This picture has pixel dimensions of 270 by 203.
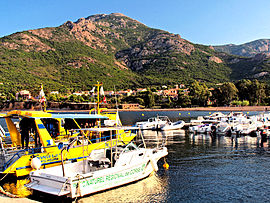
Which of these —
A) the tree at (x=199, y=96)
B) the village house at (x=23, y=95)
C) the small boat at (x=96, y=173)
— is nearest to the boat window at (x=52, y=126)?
the small boat at (x=96, y=173)

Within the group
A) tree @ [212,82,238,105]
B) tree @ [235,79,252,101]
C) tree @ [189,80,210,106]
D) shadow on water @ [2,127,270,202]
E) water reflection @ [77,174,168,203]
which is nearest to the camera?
water reflection @ [77,174,168,203]

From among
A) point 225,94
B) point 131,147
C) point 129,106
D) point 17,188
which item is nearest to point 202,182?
point 131,147

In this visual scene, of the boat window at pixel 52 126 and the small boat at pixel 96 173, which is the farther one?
the boat window at pixel 52 126

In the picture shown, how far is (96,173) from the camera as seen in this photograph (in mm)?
14117

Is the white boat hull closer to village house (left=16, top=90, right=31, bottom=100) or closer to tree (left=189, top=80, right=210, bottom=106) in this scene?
tree (left=189, top=80, right=210, bottom=106)

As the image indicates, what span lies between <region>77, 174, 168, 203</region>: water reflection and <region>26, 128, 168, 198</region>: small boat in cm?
36

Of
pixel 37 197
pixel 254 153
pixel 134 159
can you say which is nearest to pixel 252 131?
pixel 254 153

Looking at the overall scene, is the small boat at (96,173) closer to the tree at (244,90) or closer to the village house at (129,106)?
the tree at (244,90)

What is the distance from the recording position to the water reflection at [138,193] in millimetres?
14070

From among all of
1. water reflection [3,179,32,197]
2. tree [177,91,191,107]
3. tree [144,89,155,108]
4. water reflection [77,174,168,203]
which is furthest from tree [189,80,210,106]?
water reflection [3,179,32,197]

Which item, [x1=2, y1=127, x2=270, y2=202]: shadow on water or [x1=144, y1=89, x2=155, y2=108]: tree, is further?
[x1=144, y1=89, x2=155, y2=108]: tree

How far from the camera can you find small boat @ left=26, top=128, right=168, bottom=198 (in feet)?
42.0

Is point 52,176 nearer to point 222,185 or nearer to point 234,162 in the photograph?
point 222,185

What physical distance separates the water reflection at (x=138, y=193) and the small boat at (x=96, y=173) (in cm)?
36
